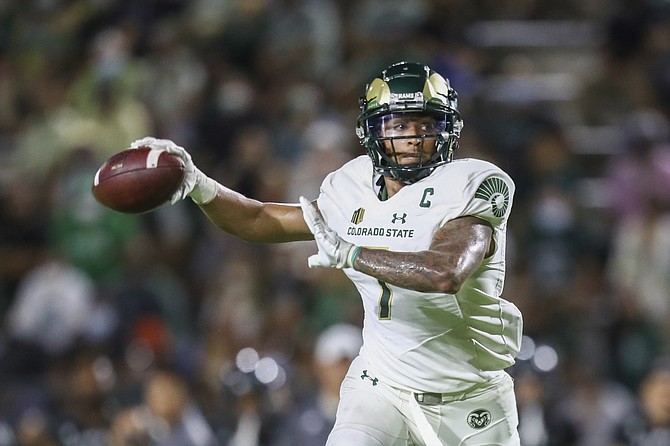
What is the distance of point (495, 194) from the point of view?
3596 mm

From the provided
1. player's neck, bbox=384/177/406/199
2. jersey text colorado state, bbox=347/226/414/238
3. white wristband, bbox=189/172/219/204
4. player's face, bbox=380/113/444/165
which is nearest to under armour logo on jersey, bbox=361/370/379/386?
jersey text colorado state, bbox=347/226/414/238

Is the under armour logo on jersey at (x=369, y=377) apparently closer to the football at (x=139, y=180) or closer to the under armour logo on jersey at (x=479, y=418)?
the under armour logo on jersey at (x=479, y=418)

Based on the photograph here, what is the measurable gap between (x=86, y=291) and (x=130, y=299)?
35 cm

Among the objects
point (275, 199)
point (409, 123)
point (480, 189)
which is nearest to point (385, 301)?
point (480, 189)

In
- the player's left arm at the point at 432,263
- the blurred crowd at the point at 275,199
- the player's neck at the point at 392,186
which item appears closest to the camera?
the player's left arm at the point at 432,263

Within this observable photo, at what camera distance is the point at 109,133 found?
835cm

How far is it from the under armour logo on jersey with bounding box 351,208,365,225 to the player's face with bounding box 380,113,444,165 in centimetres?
18

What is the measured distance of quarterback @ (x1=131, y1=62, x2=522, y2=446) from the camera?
358cm

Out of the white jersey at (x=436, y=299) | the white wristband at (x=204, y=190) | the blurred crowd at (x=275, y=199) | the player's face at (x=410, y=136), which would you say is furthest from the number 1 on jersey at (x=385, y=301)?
the blurred crowd at (x=275, y=199)

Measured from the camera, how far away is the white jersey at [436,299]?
359 cm

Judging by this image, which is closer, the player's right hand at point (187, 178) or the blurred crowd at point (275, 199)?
the player's right hand at point (187, 178)

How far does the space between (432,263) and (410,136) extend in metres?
0.53

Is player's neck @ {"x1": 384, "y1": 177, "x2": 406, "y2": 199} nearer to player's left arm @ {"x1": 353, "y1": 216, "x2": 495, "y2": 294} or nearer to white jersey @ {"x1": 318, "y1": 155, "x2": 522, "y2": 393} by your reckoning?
white jersey @ {"x1": 318, "y1": 155, "x2": 522, "y2": 393}

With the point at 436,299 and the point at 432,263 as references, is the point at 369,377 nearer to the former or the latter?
the point at 436,299
